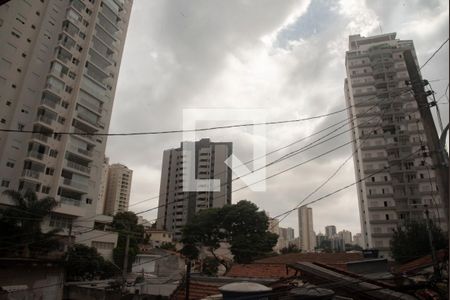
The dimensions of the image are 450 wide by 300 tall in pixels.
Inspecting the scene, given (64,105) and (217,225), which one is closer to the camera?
(64,105)

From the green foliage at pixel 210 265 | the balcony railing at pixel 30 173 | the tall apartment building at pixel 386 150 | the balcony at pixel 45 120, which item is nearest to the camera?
the balcony railing at pixel 30 173

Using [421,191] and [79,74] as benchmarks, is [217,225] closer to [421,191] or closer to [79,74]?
[79,74]

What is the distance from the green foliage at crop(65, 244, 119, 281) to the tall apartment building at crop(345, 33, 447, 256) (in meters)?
35.5

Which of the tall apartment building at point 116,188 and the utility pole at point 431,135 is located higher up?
the tall apartment building at point 116,188

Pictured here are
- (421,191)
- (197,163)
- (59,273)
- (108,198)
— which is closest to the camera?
(59,273)

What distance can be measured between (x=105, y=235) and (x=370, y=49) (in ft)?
177

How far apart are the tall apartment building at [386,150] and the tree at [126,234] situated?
3220 cm

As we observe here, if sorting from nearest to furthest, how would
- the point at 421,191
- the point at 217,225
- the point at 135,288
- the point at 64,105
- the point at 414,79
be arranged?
the point at 414,79 → the point at 135,288 → the point at 64,105 → the point at 217,225 → the point at 421,191

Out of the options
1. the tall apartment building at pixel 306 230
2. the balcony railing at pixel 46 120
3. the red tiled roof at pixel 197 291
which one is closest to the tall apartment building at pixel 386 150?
the red tiled roof at pixel 197 291

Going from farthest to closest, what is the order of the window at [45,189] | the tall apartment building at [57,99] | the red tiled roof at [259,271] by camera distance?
the window at [45,189], the tall apartment building at [57,99], the red tiled roof at [259,271]

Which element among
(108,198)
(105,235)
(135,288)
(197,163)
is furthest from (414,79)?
(108,198)

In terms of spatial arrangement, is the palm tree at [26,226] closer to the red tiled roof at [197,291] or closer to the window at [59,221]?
the window at [59,221]

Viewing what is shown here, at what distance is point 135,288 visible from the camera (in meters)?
19.6

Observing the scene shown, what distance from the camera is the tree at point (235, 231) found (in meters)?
34.9
